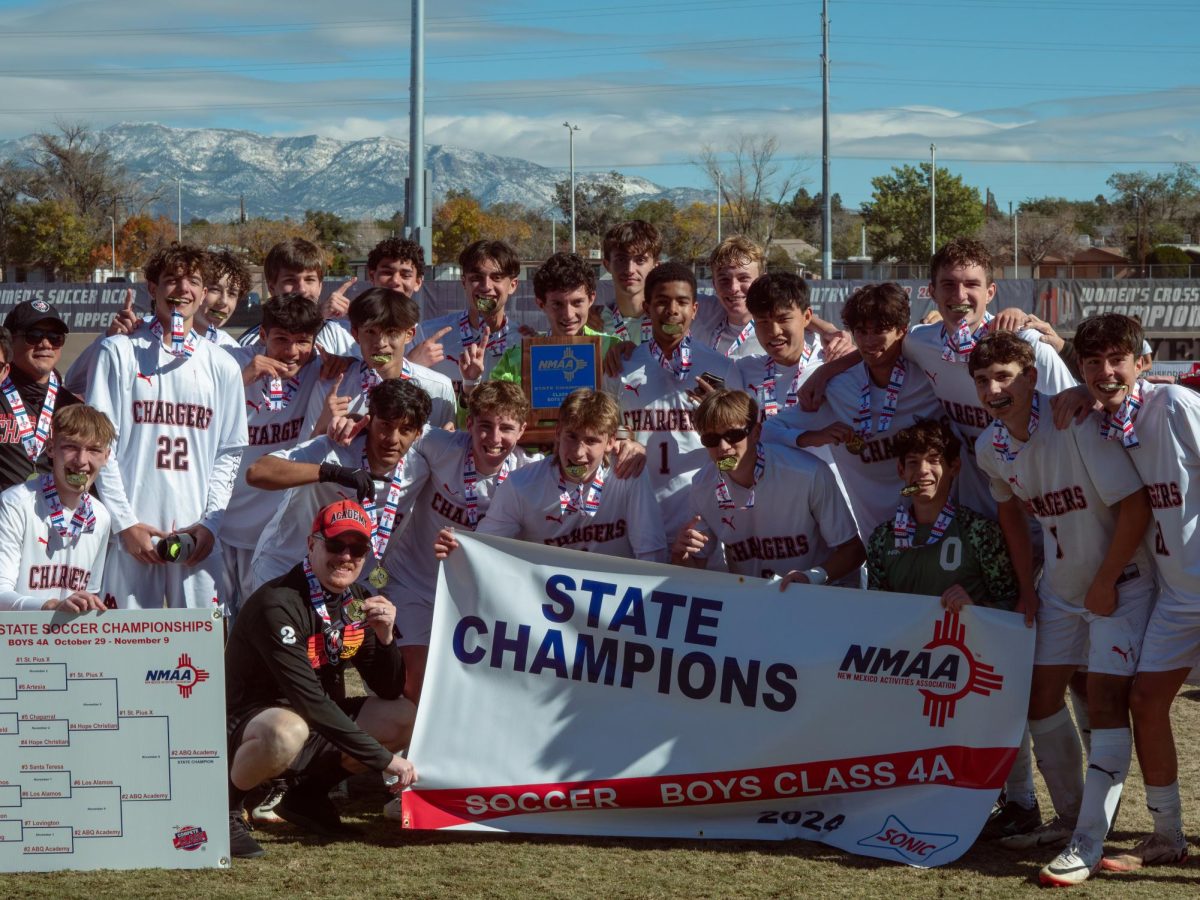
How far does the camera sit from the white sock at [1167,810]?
5578 millimetres

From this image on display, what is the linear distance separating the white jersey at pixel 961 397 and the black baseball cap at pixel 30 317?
4.31 m

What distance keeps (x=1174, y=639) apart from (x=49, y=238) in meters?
90.5

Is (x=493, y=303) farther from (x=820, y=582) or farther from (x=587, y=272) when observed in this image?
(x=820, y=582)

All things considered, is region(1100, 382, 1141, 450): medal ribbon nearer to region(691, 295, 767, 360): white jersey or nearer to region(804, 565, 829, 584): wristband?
region(804, 565, 829, 584): wristband

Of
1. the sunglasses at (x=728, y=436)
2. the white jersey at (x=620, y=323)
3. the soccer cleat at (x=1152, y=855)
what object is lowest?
the soccer cleat at (x=1152, y=855)

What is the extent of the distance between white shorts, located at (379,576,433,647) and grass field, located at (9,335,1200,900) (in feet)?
3.40

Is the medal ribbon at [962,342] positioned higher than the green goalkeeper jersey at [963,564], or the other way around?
the medal ribbon at [962,342]

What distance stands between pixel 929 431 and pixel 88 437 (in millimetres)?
3807

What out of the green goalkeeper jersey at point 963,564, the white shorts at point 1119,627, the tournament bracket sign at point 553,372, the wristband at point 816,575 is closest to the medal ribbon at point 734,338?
the tournament bracket sign at point 553,372

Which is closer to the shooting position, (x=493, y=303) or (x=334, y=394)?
(x=334, y=394)

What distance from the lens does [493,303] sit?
7.70 metres

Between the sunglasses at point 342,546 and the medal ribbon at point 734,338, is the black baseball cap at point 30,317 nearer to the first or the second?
the sunglasses at point 342,546

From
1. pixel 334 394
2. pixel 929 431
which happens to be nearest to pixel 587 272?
pixel 334 394

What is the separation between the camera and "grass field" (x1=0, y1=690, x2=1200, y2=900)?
5.28 meters
